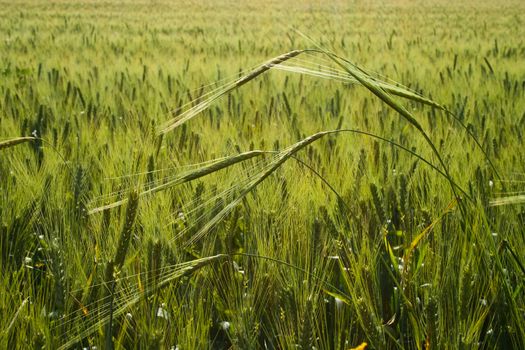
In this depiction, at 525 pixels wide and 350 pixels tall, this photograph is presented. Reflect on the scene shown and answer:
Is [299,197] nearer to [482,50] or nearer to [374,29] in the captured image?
[482,50]

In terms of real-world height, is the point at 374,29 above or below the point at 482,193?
below

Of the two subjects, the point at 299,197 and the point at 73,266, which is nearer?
the point at 73,266

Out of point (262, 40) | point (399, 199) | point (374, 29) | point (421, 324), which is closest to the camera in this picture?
point (421, 324)

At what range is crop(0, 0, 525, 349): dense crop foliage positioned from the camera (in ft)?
3.37

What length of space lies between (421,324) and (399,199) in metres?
0.61

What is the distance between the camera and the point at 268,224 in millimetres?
1482

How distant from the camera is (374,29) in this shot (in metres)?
9.65

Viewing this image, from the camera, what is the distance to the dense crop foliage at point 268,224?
103 cm

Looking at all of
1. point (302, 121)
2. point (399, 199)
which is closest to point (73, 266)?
point (399, 199)

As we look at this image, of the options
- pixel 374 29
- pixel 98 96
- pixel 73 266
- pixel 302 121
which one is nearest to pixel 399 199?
pixel 73 266

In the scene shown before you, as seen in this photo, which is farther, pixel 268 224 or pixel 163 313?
pixel 268 224

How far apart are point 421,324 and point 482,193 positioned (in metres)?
0.54

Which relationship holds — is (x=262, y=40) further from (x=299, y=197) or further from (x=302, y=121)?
(x=299, y=197)

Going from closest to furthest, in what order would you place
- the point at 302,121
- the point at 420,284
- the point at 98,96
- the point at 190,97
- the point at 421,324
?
the point at 421,324, the point at 420,284, the point at 302,121, the point at 190,97, the point at 98,96
